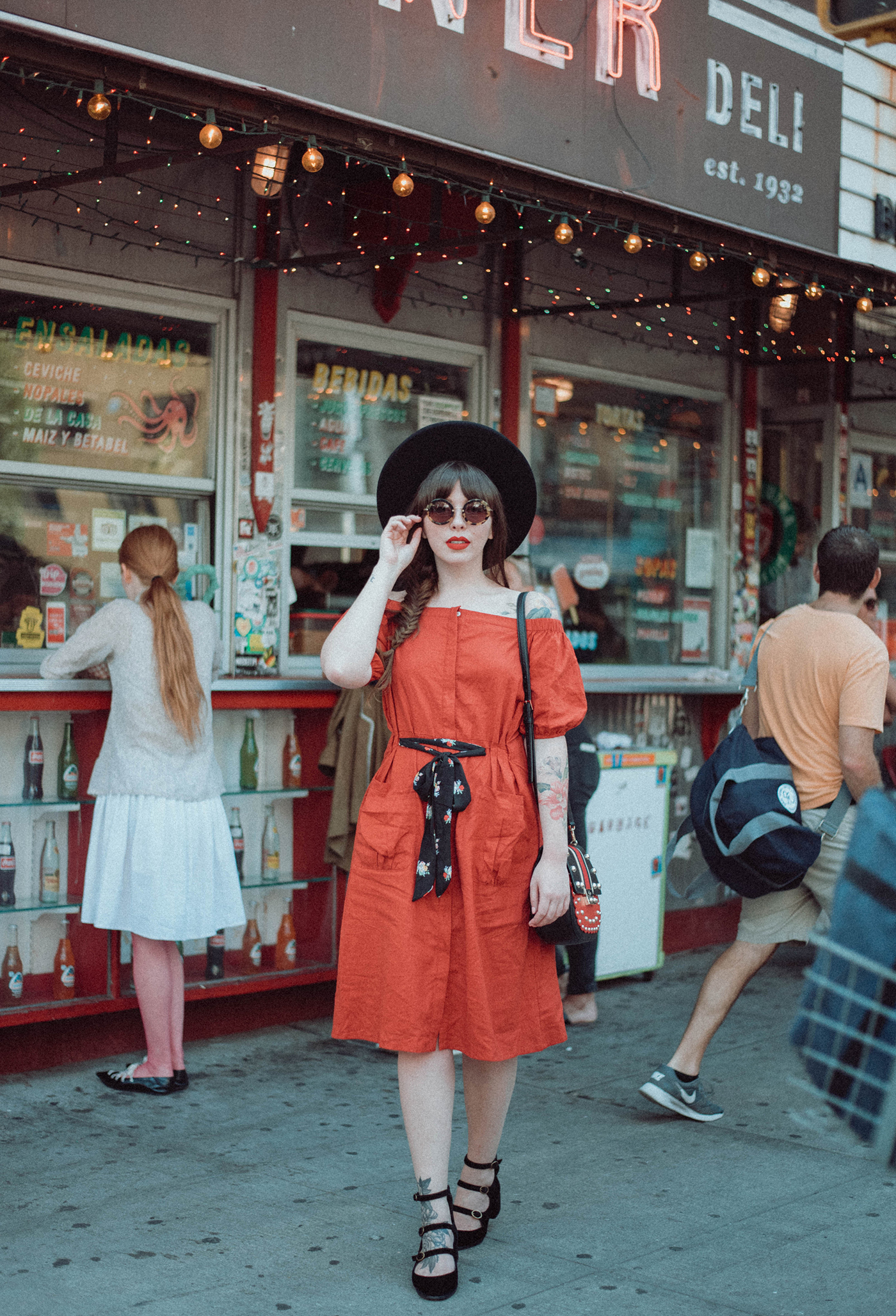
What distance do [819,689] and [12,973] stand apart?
3.14 metres

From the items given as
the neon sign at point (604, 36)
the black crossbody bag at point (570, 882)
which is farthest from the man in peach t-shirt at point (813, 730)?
the neon sign at point (604, 36)

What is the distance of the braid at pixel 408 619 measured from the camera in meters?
3.81

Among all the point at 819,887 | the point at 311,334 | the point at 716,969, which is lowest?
the point at 716,969

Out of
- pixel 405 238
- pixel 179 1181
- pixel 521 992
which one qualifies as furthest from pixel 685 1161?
pixel 405 238

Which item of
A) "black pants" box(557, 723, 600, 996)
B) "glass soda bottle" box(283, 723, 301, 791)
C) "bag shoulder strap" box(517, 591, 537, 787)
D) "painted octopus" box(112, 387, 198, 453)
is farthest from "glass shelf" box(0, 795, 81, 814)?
"bag shoulder strap" box(517, 591, 537, 787)

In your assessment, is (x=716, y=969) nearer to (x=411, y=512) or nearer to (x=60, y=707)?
(x=411, y=512)

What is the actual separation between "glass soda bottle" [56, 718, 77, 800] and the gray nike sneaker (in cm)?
240

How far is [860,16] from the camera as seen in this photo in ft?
12.7

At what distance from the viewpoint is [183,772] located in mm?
5293

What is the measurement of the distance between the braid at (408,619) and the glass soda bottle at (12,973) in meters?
2.38

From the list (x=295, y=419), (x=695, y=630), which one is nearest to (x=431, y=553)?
(x=295, y=419)

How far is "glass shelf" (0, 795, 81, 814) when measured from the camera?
552cm

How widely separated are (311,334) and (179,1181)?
4.11m

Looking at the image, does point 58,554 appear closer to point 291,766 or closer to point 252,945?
point 291,766
